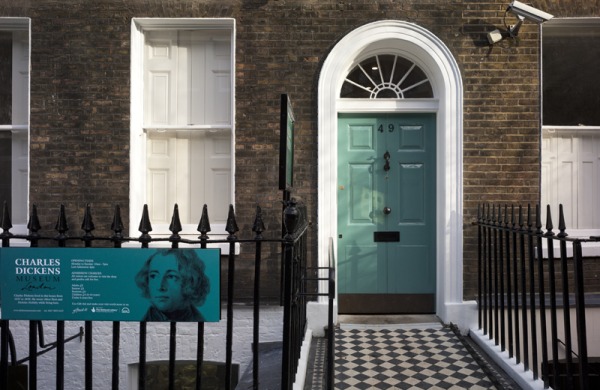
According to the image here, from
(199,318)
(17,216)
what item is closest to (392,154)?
(199,318)

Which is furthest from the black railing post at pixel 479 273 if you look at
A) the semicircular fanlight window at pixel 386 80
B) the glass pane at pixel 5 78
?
the glass pane at pixel 5 78

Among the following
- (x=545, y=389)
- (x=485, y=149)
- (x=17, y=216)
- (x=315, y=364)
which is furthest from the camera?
(x=17, y=216)

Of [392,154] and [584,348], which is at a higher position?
[392,154]

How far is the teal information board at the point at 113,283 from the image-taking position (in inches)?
123

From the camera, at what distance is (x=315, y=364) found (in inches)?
198

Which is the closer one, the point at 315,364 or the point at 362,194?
the point at 315,364

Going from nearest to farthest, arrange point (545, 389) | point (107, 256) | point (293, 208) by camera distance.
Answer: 1. point (107, 256)
2. point (293, 208)
3. point (545, 389)

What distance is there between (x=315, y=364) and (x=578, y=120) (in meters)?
4.41

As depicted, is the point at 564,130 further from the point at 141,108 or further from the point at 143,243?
the point at 143,243

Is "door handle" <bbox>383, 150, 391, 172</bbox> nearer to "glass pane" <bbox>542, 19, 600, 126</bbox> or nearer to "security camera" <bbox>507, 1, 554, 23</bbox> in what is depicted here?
"glass pane" <bbox>542, 19, 600, 126</bbox>

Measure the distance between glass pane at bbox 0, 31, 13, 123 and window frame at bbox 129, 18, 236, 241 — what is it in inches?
67.1

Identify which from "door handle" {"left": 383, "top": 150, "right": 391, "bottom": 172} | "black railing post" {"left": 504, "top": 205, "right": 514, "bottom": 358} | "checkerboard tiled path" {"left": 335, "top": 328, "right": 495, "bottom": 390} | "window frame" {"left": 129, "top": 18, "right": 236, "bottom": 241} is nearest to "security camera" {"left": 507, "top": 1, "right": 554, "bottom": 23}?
"door handle" {"left": 383, "top": 150, "right": 391, "bottom": 172}

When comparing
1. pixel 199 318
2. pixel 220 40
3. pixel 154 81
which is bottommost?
pixel 199 318

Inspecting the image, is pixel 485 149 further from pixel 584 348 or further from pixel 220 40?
pixel 220 40
